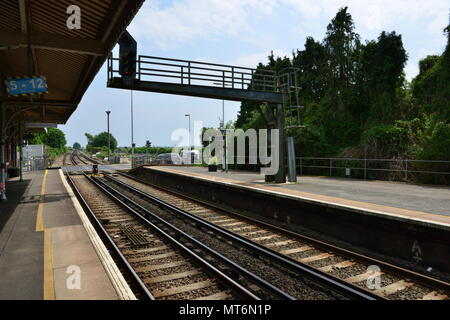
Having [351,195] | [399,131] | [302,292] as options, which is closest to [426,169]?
[399,131]

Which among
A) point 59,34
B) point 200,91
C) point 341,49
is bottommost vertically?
point 200,91

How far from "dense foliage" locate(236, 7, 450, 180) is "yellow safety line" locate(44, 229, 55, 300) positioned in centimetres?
1042

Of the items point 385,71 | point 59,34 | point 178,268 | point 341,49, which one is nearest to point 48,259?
point 178,268

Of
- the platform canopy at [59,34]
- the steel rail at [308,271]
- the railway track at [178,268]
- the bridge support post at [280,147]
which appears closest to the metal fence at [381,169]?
the bridge support post at [280,147]

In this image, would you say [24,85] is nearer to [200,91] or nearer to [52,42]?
[52,42]

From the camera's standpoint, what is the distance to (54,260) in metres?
5.70

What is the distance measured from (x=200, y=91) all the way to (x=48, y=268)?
34.1ft

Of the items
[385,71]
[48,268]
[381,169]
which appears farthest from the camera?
[385,71]

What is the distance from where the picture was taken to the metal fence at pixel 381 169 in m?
13.6

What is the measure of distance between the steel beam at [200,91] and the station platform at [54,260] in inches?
223

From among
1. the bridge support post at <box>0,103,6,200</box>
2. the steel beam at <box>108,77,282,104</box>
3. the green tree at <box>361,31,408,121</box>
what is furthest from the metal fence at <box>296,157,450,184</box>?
the bridge support post at <box>0,103,6,200</box>

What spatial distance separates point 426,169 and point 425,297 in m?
10.8

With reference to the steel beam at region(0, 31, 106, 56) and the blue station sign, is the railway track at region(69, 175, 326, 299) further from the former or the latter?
the steel beam at region(0, 31, 106, 56)

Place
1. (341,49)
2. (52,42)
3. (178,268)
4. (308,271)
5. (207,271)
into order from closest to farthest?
1. (308,271)
2. (207,271)
3. (178,268)
4. (52,42)
5. (341,49)
